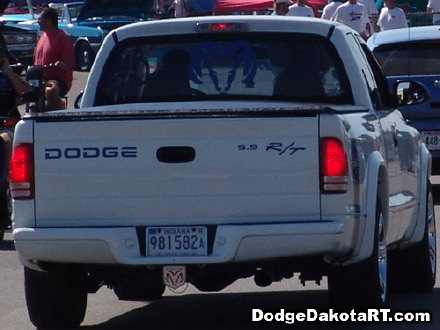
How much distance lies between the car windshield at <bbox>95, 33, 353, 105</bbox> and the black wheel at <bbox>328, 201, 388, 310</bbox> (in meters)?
1.23

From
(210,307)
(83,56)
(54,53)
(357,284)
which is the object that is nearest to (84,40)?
(83,56)

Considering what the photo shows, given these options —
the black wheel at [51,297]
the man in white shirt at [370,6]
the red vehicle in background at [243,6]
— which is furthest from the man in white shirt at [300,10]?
the black wheel at [51,297]

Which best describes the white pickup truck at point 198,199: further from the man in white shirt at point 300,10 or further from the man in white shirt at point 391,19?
the man in white shirt at point 391,19

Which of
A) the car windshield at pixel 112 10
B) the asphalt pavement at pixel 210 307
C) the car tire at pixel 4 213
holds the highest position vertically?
the asphalt pavement at pixel 210 307

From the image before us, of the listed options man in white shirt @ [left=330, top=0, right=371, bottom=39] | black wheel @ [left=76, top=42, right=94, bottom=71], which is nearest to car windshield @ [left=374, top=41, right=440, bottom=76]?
man in white shirt @ [left=330, top=0, right=371, bottom=39]

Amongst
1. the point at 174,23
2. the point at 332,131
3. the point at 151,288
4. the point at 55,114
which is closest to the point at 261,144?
the point at 332,131

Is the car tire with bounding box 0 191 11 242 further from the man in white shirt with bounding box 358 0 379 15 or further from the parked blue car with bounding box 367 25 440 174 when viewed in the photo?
the man in white shirt with bounding box 358 0 379 15

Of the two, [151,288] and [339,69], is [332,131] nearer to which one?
[339,69]

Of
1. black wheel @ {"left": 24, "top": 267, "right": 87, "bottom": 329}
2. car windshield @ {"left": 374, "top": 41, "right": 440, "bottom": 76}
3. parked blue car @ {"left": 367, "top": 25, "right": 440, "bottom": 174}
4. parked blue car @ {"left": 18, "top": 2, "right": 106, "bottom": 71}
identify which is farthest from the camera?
parked blue car @ {"left": 18, "top": 2, "right": 106, "bottom": 71}

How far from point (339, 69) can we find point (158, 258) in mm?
1946

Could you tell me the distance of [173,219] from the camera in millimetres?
7879

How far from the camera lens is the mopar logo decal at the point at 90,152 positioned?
7879mm

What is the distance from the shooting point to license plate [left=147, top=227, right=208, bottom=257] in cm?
785

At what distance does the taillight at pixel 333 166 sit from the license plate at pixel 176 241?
0.70 m
